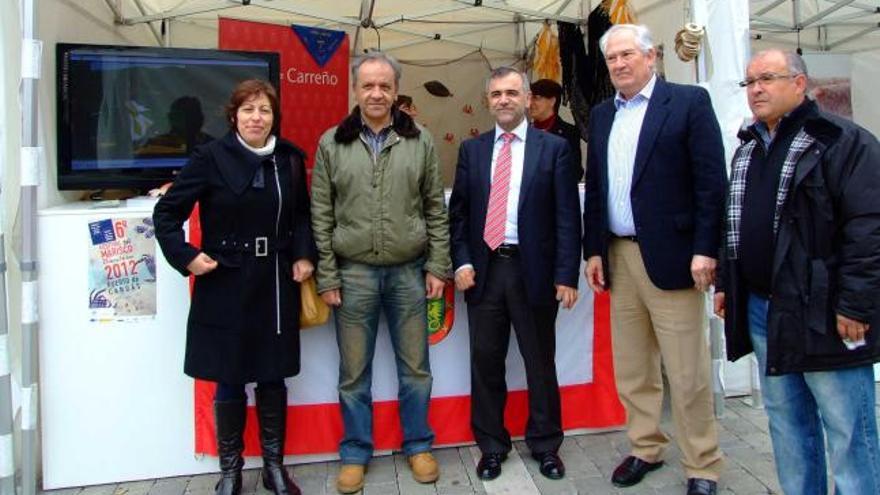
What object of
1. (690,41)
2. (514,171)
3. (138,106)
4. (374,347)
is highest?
(690,41)

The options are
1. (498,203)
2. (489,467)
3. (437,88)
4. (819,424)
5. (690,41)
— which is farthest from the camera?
(437,88)

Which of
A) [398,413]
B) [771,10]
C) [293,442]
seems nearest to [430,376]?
[398,413]

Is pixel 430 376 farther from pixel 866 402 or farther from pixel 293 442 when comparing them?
pixel 866 402

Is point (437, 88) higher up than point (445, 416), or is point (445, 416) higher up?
point (437, 88)

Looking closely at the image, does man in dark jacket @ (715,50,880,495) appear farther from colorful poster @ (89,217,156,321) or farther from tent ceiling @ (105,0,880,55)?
tent ceiling @ (105,0,880,55)

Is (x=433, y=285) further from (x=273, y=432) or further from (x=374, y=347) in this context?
(x=273, y=432)

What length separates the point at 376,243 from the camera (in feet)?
7.97

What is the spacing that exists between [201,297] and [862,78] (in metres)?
6.22

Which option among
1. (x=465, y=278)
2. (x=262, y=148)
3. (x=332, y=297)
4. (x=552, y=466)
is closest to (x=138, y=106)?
(x=262, y=148)

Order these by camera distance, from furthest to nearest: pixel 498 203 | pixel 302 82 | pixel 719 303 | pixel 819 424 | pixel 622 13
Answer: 1. pixel 302 82
2. pixel 622 13
3. pixel 498 203
4. pixel 719 303
5. pixel 819 424

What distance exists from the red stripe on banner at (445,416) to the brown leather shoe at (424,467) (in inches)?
8.0

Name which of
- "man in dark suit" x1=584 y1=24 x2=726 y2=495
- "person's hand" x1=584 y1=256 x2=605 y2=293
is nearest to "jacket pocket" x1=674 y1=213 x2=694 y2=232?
"man in dark suit" x1=584 y1=24 x2=726 y2=495

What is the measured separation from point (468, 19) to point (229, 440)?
15.8 feet

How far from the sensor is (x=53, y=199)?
2.72 metres
